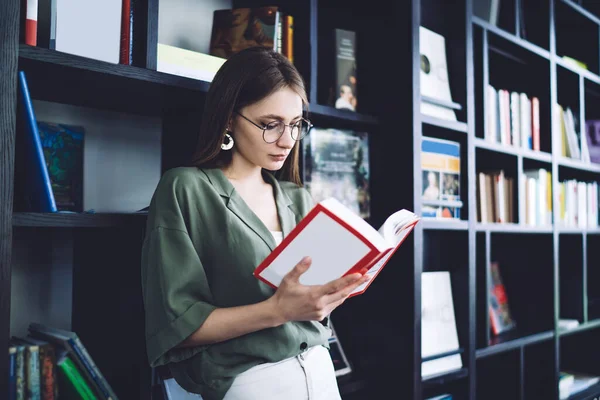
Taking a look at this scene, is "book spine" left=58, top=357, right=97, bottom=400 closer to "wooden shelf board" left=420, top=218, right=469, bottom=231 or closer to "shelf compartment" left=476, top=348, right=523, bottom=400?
"wooden shelf board" left=420, top=218, right=469, bottom=231

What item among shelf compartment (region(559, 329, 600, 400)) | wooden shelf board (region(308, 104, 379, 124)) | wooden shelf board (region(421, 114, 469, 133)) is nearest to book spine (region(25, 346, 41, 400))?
wooden shelf board (region(308, 104, 379, 124))

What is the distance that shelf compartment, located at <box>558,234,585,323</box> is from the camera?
2588 mm

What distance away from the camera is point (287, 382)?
44.9 inches

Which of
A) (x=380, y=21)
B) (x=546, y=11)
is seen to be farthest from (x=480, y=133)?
(x=546, y=11)

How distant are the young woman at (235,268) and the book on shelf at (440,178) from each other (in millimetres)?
700

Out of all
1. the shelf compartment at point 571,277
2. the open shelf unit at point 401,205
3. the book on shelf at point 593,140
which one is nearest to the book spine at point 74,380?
the open shelf unit at point 401,205

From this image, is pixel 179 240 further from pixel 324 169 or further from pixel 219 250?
pixel 324 169

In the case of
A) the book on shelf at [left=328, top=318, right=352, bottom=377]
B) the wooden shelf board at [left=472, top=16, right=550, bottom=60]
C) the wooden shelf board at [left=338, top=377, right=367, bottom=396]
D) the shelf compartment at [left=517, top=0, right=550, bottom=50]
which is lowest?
the wooden shelf board at [left=338, top=377, right=367, bottom=396]

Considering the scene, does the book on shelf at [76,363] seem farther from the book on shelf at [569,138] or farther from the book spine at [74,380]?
the book on shelf at [569,138]

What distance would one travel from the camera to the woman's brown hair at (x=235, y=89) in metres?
1.20

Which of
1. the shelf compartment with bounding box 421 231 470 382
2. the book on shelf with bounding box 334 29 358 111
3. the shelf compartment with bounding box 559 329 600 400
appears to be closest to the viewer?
the book on shelf with bounding box 334 29 358 111

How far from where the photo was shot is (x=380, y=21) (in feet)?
6.03

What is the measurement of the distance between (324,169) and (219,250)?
583 millimetres

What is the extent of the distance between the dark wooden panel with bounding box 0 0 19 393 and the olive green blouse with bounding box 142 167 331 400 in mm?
249
